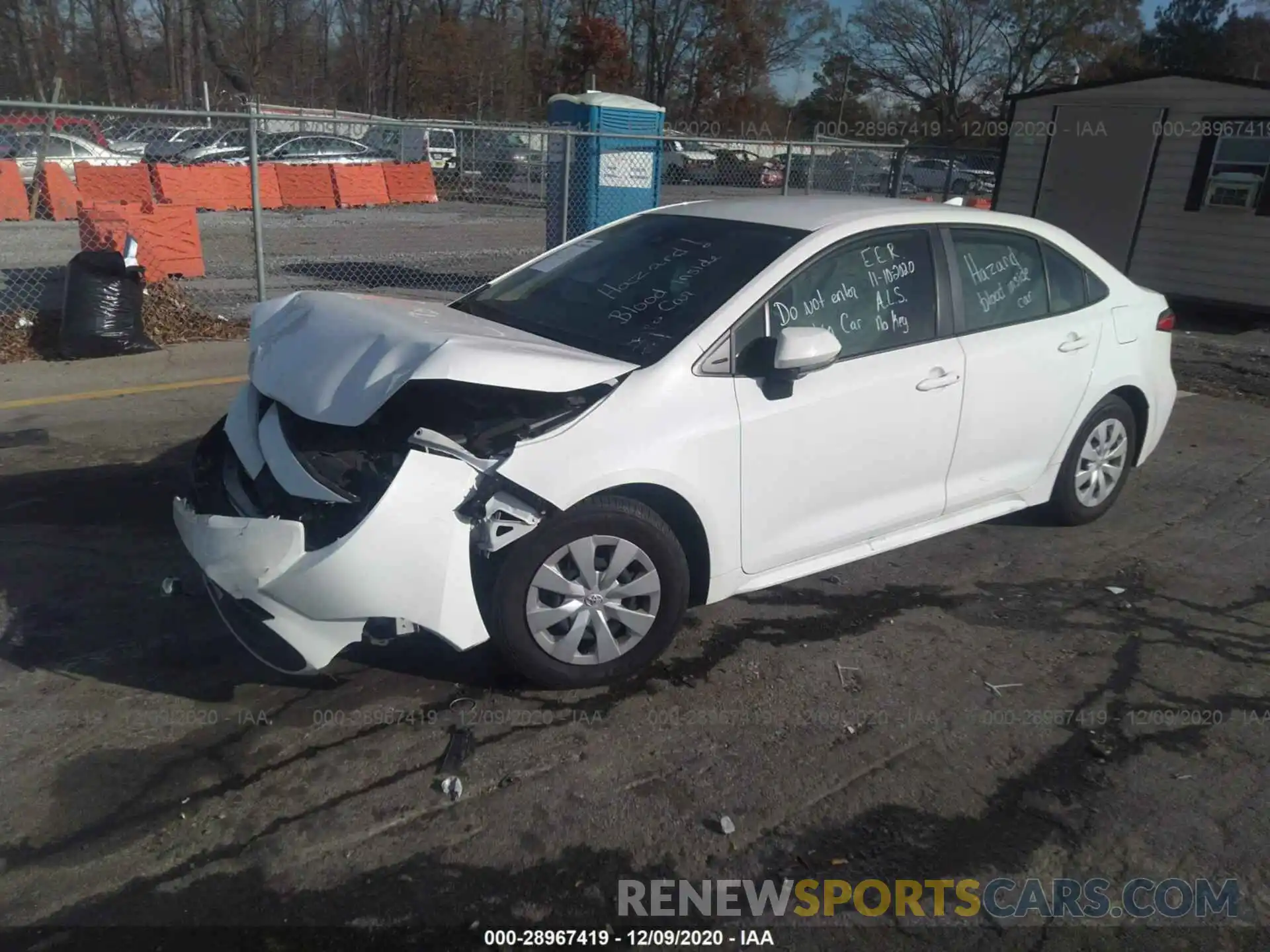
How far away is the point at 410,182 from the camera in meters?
23.2

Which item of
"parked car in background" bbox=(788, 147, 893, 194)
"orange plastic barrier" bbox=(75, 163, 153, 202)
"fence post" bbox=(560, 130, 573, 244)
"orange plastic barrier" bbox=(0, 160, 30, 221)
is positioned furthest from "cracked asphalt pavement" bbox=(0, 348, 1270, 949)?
"orange plastic barrier" bbox=(75, 163, 153, 202)

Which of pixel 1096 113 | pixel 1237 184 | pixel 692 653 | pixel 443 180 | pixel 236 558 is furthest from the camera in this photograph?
pixel 443 180

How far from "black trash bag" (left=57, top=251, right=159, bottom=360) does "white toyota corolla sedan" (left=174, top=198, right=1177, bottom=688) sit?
4.48 meters

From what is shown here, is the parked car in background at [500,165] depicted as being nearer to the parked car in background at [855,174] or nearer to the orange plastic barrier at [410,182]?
the orange plastic barrier at [410,182]

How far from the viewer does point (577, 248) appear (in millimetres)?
4746

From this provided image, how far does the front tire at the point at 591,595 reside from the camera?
10.8 ft

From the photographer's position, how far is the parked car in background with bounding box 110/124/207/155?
22078 mm

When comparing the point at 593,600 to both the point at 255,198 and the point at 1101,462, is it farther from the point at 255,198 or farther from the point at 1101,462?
the point at 255,198

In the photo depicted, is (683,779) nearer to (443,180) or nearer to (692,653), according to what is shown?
(692,653)

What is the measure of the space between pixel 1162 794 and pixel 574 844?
1.86 metres

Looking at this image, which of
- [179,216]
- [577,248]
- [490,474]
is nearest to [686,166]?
[179,216]

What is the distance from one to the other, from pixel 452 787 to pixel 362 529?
0.83m

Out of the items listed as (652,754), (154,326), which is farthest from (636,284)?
(154,326)

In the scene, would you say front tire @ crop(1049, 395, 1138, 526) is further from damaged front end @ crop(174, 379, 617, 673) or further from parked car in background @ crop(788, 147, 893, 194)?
parked car in background @ crop(788, 147, 893, 194)
